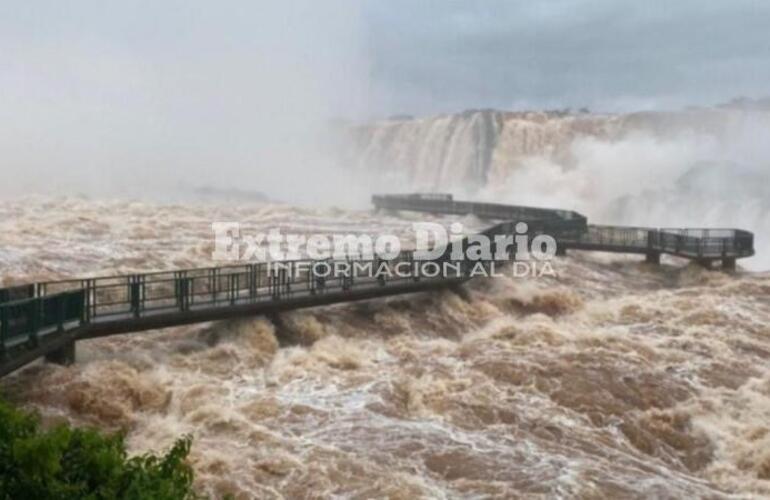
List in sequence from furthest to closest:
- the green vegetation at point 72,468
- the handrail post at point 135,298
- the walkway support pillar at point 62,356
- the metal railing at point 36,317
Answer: the handrail post at point 135,298
the walkway support pillar at point 62,356
the metal railing at point 36,317
the green vegetation at point 72,468

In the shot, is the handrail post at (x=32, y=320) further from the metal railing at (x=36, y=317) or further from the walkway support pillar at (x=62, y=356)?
the walkway support pillar at (x=62, y=356)

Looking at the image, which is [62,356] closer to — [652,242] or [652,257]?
[652,242]

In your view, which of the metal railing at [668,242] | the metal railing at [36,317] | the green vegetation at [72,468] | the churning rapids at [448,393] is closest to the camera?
the green vegetation at [72,468]

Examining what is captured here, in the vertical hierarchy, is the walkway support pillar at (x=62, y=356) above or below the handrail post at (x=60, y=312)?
below

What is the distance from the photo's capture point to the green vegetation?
5.93 meters

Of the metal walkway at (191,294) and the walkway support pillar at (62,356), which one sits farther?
the walkway support pillar at (62,356)

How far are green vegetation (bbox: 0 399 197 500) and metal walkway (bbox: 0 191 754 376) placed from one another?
6313 mm

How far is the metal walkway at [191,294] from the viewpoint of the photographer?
43.7ft

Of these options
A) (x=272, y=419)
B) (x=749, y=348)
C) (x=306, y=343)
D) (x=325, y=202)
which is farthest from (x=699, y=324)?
(x=325, y=202)

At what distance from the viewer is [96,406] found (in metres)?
12.8

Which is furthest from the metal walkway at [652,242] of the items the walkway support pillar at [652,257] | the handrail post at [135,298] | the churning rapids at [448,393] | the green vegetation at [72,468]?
the green vegetation at [72,468]

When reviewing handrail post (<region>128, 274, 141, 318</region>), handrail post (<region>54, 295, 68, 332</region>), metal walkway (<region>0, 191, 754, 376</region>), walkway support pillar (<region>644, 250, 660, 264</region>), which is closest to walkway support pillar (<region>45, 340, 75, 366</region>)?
metal walkway (<region>0, 191, 754, 376</region>)

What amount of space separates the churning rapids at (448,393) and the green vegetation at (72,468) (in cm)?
392

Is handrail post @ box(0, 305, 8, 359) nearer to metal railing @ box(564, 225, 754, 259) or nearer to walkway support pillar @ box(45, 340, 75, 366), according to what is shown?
walkway support pillar @ box(45, 340, 75, 366)
